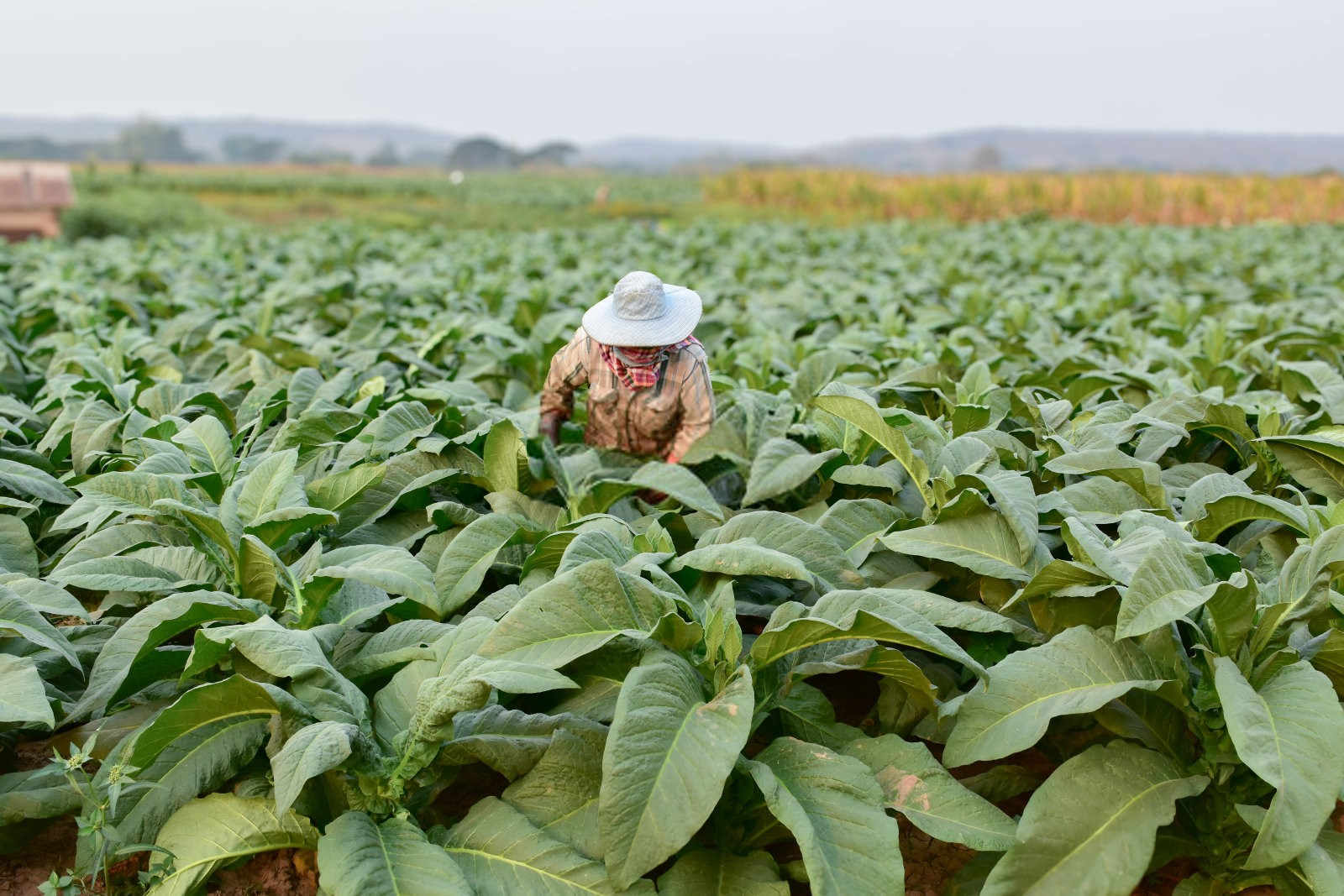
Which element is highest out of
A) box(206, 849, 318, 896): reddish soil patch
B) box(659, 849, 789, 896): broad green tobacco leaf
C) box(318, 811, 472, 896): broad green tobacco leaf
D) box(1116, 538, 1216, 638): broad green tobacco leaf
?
box(1116, 538, 1216, 638): broad green tobacco leaf

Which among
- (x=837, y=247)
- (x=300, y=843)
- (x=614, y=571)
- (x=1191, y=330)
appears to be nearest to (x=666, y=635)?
(x=614, y=571)

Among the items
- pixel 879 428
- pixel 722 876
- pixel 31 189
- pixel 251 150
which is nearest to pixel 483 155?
pixel 251 150

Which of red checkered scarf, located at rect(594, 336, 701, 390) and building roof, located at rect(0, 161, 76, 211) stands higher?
building roof, located at rect(0, 161, 76, 211)

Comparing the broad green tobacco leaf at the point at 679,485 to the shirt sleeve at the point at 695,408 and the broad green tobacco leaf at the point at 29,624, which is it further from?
the broad green tobacco leaf at the point at 29,624

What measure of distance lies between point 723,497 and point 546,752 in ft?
4.54

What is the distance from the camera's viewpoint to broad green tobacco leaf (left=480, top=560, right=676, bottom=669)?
2029 mm

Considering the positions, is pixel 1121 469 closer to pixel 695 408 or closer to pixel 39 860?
pixel 695 408

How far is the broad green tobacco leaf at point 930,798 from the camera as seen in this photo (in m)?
1.86

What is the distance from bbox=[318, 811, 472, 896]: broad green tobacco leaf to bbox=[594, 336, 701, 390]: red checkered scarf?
1.68 meters

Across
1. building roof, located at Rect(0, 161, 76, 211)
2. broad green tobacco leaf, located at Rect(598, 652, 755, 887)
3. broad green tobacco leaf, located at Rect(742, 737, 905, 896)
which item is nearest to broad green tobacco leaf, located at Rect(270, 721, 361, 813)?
broad green tobacco leaf, located at Rect(598, 652, 755, 887)

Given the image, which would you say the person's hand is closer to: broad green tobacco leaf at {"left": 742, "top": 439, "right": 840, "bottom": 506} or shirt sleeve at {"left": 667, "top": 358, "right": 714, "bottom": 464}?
shirt sleeve at {"left": 667, "top": 358, "right": 714, "bottom": 464}

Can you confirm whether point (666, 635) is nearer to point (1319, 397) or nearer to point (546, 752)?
point (546, 752)

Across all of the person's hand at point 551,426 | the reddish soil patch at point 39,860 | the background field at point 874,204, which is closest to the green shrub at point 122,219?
the background field at point 874,204

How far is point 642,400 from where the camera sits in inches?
130
